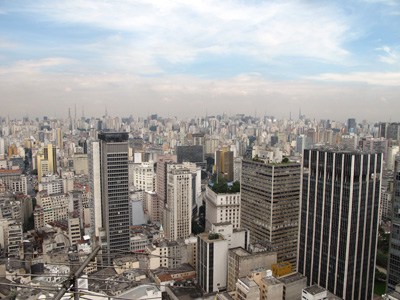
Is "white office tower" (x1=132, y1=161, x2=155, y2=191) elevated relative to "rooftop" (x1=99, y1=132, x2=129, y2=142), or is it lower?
lower

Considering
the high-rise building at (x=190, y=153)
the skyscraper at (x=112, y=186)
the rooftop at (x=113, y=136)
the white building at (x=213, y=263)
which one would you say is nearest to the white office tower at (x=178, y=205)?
the skyscraper at (x=112, y=186)

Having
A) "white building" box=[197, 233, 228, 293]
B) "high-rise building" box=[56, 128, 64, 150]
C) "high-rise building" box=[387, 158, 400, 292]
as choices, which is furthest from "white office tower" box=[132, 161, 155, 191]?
"high-rise building" box=[56, 128, 64, 150]

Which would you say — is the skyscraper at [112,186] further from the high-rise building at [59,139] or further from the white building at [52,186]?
the high-rise building at [59,139]

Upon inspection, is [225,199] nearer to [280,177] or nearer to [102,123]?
[280,177]

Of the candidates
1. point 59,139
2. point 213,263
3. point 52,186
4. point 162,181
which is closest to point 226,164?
point 162,181

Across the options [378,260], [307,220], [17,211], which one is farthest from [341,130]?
[17,211]

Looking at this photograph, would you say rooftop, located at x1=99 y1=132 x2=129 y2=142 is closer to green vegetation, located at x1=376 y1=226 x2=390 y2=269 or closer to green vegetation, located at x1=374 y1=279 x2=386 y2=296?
green vegetation, located at x1=374 y1=279 x2=386 y2=296
